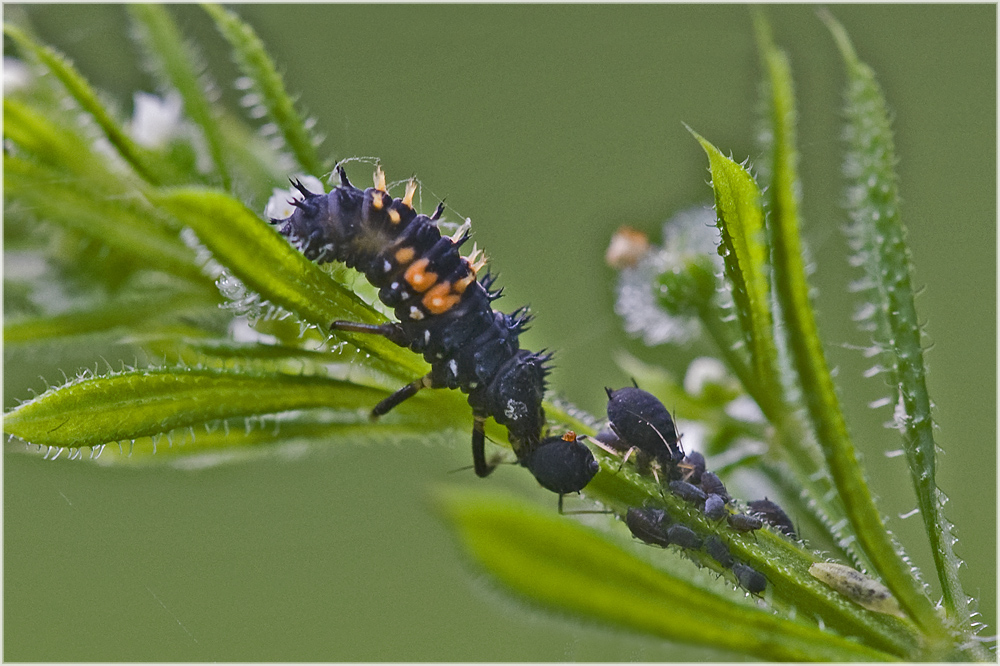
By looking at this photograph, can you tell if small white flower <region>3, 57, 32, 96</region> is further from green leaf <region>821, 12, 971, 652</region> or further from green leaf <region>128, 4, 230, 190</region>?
green leaf <region>821, 12, 971, 652</region>

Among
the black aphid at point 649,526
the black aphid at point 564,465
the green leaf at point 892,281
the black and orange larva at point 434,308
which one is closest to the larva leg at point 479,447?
the black and orange larva at point 434,308

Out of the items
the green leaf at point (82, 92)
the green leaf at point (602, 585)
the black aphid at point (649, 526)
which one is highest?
the green leaf at point (82, 92)

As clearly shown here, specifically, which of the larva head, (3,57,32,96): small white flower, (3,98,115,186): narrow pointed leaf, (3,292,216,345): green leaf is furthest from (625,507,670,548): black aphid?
(3,57,32,96): small white flower

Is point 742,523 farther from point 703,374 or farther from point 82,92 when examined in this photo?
point 82,92

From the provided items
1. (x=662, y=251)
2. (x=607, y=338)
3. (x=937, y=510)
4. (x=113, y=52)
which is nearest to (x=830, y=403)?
(x=937, y=510)

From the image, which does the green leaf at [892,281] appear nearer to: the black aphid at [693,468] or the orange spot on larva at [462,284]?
the black aphid at [693,468]

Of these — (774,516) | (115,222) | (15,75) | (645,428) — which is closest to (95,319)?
(115,222)

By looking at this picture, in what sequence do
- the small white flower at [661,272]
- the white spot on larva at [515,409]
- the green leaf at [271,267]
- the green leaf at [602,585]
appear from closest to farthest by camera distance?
the green leaf at [602,585] → the green leaf at [271,267] → the white spot on larva at [515,409] → the small white flower at [661,272]

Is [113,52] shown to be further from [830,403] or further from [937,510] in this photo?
[937,510]
